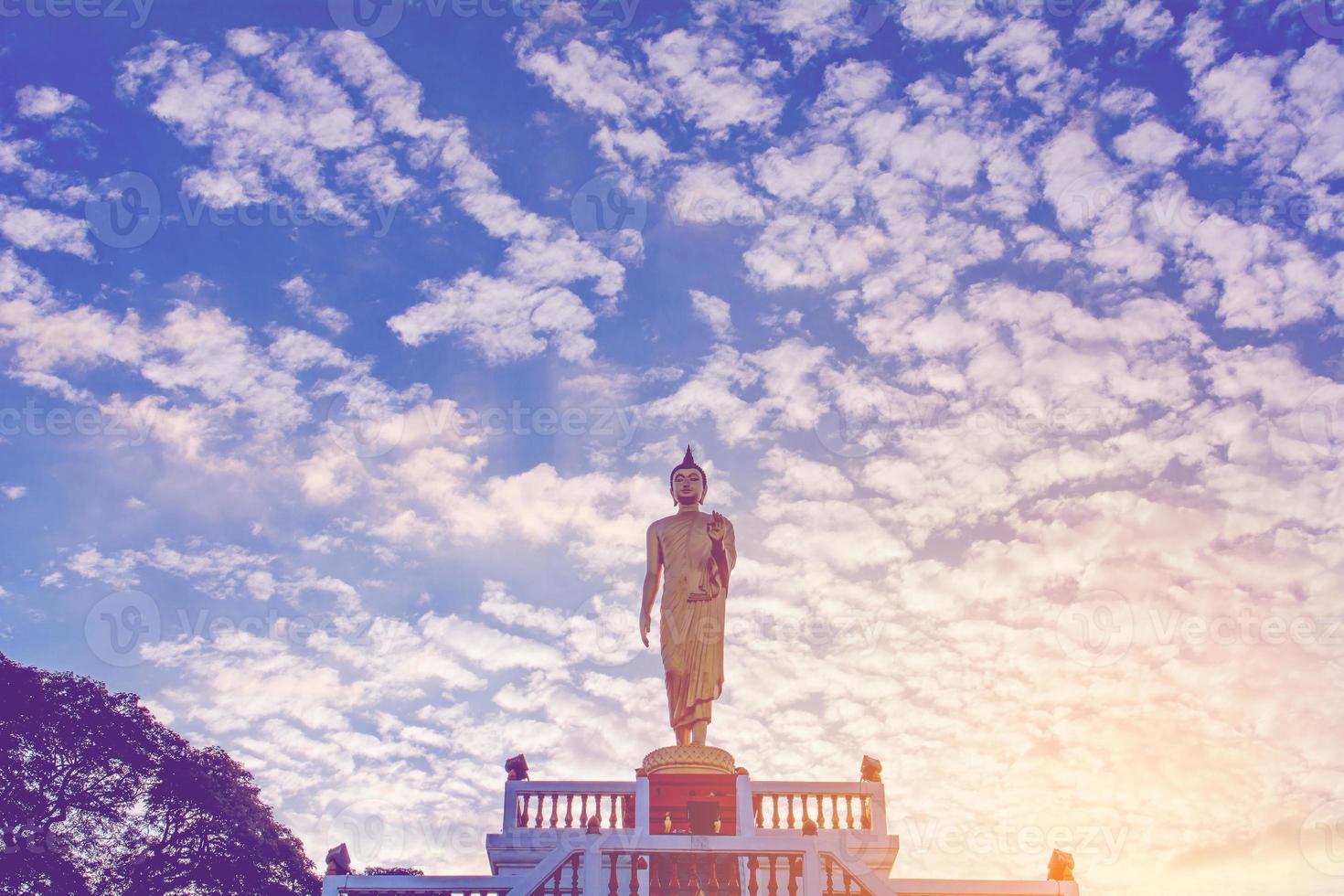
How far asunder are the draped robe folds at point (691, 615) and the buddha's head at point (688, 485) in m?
0.34

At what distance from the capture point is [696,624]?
63.0 ft

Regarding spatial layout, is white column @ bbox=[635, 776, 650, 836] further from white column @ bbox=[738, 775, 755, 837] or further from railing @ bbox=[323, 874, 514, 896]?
railing @ bbox=[323, 874, 514, 896]

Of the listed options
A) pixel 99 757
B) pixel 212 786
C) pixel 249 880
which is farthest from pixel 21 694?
pixel 249 880

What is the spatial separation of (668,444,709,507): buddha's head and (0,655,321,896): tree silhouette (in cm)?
1263

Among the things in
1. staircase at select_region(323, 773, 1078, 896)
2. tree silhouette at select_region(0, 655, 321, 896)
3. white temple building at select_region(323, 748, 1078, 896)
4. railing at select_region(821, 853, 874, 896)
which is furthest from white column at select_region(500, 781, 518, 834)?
tree silhouette at select_region(0, 655, 321, 896)

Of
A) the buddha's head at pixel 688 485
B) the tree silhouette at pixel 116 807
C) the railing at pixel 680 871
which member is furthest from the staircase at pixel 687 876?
the tree silhouette at pixel 116 807

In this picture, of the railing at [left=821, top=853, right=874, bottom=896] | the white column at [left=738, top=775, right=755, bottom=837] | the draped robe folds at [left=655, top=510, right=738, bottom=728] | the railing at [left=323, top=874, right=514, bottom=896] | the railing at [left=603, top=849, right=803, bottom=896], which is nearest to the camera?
the railing at [left=603, top=849, right=803, bottom=896]

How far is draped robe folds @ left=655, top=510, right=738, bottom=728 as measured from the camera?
18547 mm

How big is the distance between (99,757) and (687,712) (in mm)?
13055

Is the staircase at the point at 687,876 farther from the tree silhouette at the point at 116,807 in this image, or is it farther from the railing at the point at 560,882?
the tree silhouette at the point at 116,807

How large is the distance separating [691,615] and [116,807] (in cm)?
1300

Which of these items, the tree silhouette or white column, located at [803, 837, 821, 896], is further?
the tree silhouette

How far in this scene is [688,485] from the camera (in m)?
20.5

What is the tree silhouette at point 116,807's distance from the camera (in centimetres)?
2188
